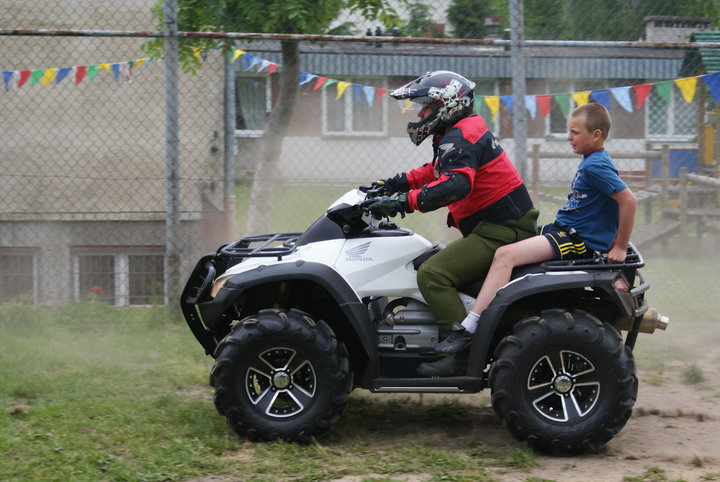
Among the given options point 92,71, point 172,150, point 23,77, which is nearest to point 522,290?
point 172,150

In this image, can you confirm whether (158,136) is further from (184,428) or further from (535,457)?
(535,457)

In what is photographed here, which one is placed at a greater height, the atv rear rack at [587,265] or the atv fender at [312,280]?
the atv rear rack at [587,265]

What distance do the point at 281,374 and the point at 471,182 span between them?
145 centimetres

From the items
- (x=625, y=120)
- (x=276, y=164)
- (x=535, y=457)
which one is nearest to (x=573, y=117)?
(x=535, y=457)

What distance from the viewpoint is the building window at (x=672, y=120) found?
45.0 ft

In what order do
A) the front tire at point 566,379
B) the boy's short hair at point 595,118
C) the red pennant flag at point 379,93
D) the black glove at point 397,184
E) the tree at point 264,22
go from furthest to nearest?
the red pennant flag at point 379,93 < the tree at point 264,22 < the black glove at point 397,184 < the boy's short hair at point 595,118 < the front tire at point 566,379

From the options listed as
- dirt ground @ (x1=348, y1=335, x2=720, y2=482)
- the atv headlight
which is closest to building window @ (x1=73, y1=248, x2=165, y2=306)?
the atv headlight

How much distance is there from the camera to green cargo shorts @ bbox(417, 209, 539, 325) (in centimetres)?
465

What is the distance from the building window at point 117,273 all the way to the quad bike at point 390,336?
12.4 ft

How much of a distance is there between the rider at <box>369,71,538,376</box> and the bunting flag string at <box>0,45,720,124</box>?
3.03 metres

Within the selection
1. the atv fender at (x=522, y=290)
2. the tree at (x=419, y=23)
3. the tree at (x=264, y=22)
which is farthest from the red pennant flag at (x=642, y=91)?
the atv fender at (x=522, y=290)

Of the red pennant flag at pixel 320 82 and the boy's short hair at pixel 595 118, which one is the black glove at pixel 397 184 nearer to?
the boy's short hair at pixel 595 118

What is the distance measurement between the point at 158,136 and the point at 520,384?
6761 mm

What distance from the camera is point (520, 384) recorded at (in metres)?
4.52
